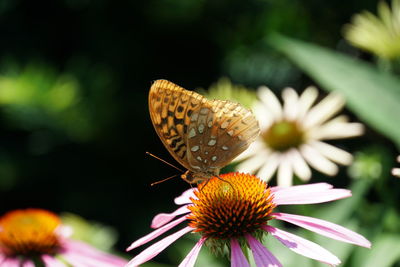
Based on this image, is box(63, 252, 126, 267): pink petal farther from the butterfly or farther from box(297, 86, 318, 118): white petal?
box(297, 86, 318, 118): white petal

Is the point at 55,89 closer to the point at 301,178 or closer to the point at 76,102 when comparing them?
the point at 76,102

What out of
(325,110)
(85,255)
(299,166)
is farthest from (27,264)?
(325,110)

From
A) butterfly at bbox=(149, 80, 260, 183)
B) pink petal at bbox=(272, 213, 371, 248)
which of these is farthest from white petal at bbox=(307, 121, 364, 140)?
pink petal at bbox=(272, 213, 371, 248)

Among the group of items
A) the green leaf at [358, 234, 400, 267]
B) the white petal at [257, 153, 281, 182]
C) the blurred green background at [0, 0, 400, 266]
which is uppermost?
the blurred green background at [0, 0, 400, 266]

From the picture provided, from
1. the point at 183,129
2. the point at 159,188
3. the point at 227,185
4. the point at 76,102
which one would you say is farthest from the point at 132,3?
the point at 227,185

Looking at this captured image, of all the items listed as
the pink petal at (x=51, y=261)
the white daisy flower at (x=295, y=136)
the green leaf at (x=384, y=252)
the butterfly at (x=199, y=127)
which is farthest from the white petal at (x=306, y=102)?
the pink petal at (x=51, y=261)

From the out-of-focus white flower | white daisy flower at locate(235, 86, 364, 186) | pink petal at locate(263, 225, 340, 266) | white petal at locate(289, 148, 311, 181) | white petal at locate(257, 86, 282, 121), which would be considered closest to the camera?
pink petal at locate(263, 225, 340, 266)
